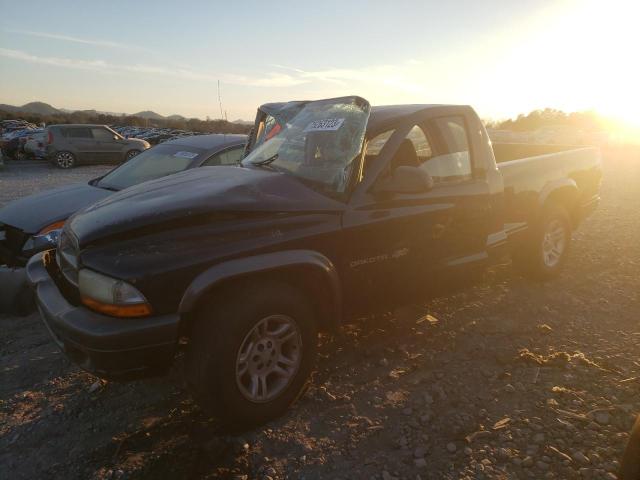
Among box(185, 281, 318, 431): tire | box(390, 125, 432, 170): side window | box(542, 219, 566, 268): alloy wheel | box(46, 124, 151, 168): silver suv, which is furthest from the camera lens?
box(46, 124, 151, 168): silver suv

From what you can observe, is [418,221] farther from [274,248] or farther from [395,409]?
[395,409]

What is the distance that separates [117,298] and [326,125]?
6.10ft

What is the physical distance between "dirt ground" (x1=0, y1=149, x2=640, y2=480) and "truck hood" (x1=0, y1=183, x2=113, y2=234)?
92 centimetres

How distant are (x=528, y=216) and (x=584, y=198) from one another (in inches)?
58.1

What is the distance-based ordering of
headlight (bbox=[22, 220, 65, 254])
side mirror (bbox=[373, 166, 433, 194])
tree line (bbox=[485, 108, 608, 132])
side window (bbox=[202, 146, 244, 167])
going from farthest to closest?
tree line (bbox=[485, 108, 608, 132]) → side window (bbox=[202, 146, 244, 167]) → headlight (bbox=[22, 220, 65, 254]) → side mirror (bbox=[373, 166, 433, 194])

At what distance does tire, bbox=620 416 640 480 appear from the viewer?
1.93 m

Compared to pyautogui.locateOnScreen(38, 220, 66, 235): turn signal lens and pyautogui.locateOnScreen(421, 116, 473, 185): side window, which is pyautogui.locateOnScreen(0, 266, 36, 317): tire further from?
pyautogui.locateOnScreen(421, 116, 473, 185): side window

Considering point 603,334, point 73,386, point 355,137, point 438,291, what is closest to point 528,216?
point 603,334

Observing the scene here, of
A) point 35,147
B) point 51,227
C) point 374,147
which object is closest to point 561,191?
point 374,147

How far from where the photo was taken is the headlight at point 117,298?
7.49ft

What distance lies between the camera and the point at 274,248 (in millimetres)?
2600

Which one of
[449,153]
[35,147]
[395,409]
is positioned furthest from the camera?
[35,147]

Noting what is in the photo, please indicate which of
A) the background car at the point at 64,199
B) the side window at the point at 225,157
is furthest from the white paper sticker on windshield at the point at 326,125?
the side window at the point at 225,157

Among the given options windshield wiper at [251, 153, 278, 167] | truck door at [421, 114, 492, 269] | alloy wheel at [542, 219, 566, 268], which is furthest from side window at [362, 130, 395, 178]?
alloy wheel at [542, 219, 566, 268]
